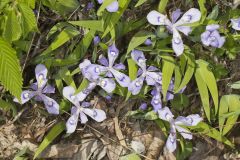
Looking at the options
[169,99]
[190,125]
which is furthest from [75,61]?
[190,125]

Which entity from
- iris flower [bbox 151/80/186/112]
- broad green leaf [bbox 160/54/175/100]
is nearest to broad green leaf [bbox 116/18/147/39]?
broad green leaf [bbox 160/54/175/100]

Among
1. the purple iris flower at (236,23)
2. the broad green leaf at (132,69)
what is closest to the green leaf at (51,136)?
the broad green leaf at (132,69)

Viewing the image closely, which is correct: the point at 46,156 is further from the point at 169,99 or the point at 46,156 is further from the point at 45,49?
the point at 169,99

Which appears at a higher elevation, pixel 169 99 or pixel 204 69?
pixel 204 69

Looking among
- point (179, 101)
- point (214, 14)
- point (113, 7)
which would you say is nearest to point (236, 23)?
point (214, 14)

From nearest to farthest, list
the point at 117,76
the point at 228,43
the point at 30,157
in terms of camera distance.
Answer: the point at 117,76
the point at 228,43
the point at 30,157

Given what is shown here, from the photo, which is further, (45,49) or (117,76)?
(45,49)

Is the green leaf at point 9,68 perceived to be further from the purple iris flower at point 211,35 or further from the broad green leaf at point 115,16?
the purple iris flower at point 211,35

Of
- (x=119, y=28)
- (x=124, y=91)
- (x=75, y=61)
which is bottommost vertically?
(x=124, y=91)

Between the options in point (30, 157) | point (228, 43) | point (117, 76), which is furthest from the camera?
point (30, 157)
